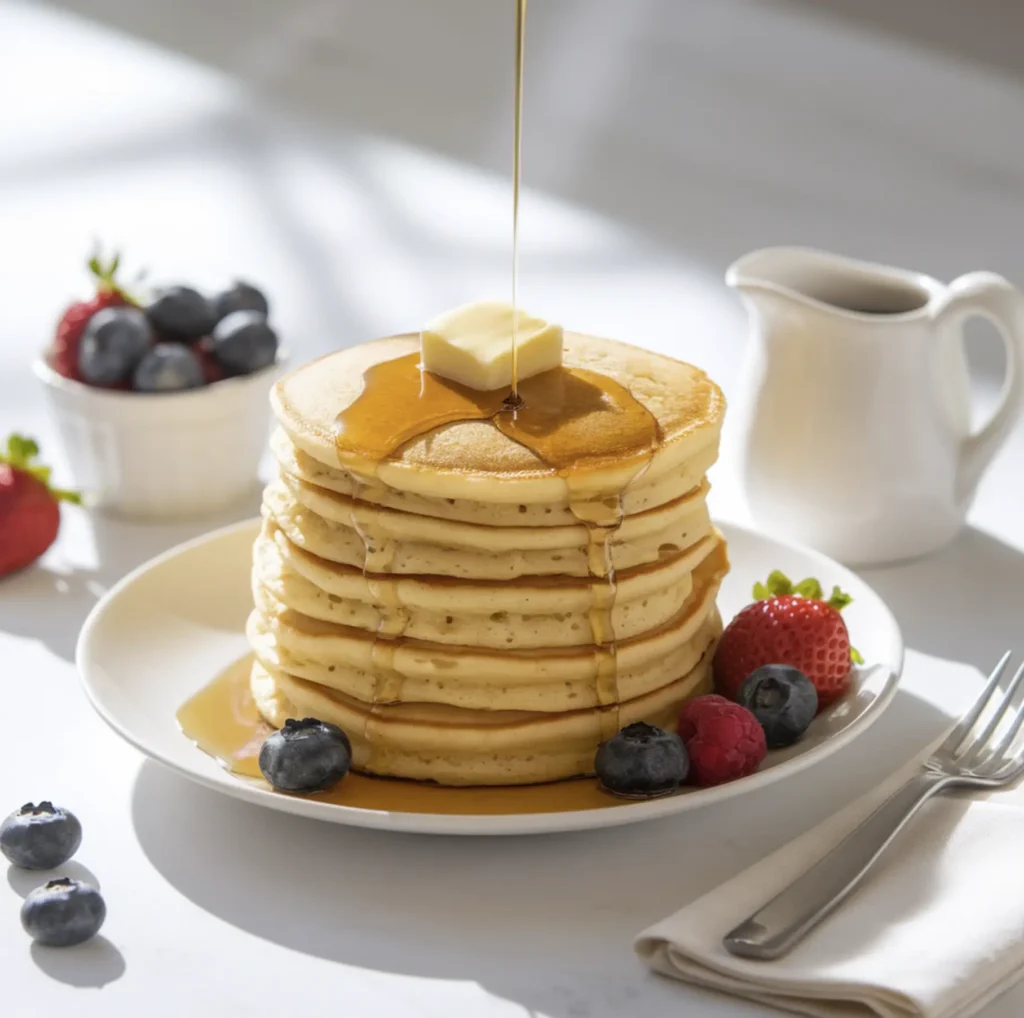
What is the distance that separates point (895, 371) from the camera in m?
2.31

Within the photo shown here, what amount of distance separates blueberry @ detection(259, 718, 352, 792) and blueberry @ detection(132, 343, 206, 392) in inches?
33.8

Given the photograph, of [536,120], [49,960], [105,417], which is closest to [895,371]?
[105,417]

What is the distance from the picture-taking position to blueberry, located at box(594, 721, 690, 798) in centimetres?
168

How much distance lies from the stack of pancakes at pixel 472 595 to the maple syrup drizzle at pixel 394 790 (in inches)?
0.7

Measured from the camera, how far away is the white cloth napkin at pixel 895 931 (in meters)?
1.43

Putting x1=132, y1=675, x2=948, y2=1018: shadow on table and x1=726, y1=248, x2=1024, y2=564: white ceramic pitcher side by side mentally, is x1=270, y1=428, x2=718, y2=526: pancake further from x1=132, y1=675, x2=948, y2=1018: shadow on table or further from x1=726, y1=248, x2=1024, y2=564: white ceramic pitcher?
x1=726, y1=248, x2=1024, y2=564: white ceramic pitcher

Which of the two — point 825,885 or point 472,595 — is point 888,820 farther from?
point 472,595

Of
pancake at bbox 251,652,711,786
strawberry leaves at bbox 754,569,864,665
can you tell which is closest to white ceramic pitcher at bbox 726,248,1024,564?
strawberry leaves at bbox 754,569,864,665

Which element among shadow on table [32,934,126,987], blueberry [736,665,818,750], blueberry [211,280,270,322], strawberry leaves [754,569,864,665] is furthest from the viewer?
blueberry [211,280,270,322]

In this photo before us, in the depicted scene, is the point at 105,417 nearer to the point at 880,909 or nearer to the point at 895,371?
the point at 895,371

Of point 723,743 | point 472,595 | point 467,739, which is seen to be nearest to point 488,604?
point 472,595

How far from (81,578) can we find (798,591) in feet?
3.29

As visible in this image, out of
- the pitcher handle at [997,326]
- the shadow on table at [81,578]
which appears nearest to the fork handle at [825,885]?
the pitcher handle at [997,326]

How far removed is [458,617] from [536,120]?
2754mm
